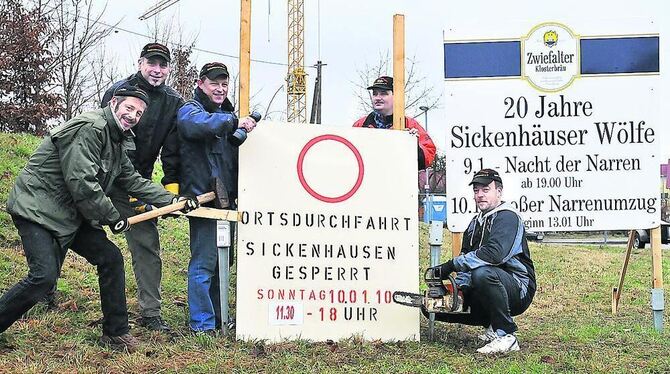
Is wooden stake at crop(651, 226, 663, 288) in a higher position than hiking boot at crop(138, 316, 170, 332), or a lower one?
higher

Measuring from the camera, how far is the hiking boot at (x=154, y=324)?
18.5 feet

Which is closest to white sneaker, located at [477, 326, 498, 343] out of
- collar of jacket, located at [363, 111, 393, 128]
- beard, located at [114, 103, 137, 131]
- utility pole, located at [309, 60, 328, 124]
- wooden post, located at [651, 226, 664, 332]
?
collar of jacket, located at [363, 111, 393, 128]

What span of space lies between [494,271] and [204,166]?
7.12 feet

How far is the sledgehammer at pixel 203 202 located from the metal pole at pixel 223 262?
16 centimetres

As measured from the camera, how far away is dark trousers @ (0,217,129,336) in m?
4.69

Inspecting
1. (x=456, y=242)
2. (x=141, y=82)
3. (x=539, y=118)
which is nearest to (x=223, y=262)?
(x=141, y=82)

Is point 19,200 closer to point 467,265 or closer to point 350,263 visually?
point 350,263

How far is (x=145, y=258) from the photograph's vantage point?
5.84 meters

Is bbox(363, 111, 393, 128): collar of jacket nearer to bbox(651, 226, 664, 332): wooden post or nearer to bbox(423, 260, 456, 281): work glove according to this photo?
bbox(423, 260, 456, 281): work glove

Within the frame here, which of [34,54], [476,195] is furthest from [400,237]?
[34,54]

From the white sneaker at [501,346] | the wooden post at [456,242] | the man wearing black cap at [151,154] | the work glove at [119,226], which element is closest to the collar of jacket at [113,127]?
the work glove at [119,226]

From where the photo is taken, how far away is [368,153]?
230 inches

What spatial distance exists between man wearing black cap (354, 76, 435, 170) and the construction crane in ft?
74.2

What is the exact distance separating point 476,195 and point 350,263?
104cm
